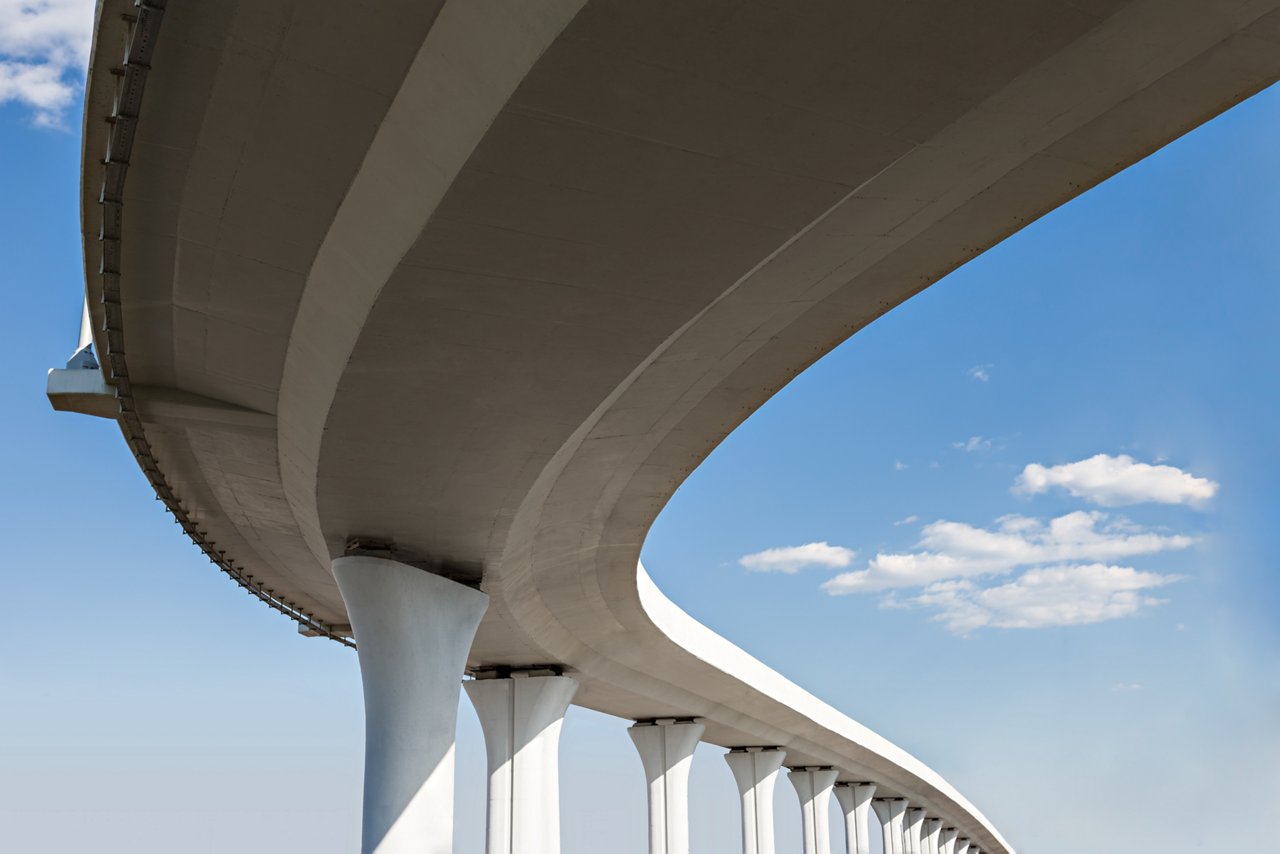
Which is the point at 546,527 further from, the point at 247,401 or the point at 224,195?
the point at 224,195

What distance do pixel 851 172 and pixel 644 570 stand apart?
16157 mm

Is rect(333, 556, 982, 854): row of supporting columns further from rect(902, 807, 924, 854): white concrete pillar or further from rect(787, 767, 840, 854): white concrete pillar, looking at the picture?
rect(902, 807, 924, 854): white concrete pillar

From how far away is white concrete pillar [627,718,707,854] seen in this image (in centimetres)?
3922

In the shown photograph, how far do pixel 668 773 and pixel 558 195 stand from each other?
32.7m

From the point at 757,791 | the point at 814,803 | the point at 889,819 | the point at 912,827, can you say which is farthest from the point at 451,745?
the point at 912,827

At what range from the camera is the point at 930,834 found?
283 feet

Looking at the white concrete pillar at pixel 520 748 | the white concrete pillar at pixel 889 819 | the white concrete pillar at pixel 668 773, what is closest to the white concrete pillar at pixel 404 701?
the white concrete pillar at pixel 520 748

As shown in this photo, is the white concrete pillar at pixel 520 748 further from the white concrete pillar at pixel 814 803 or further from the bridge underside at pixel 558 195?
the white concrete pillar at pixel 814 803

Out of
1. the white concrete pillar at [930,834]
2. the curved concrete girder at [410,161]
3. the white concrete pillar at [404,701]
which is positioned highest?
the white concrete pillar at [930,834]

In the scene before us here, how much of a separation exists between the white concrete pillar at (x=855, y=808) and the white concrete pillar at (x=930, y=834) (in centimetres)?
2238

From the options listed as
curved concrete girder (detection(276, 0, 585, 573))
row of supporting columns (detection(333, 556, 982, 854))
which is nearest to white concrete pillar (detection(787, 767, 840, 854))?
row of supporting columns (detection(333, 556, 982, 854))

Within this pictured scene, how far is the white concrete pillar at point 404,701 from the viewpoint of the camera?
17797 millimetres

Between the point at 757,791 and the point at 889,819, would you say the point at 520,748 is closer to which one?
the point at 757,791

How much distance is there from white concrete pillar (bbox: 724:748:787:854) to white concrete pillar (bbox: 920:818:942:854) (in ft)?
134
